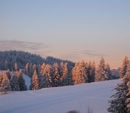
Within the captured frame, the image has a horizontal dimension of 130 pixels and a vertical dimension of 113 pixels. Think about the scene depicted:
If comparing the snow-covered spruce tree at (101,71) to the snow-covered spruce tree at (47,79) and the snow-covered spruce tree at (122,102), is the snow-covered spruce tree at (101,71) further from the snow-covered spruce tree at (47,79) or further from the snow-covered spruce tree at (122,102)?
the snow-covered spruce tree at (122,102)

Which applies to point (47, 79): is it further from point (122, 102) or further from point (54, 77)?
point (122, 102)


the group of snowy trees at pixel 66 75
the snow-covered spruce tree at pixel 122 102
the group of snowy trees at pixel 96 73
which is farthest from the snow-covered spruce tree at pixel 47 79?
the snow-covered spruce tree at pixel 122 102

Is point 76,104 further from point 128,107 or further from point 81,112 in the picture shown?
point 128,107

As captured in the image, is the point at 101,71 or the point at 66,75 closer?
the point at 101,71

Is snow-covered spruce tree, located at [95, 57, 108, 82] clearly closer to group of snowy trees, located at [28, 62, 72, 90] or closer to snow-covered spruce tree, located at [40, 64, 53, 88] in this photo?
group of snowy trees, located at [28, 62, 72, 90]

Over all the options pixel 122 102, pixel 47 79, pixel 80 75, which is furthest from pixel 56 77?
pixel 122 102

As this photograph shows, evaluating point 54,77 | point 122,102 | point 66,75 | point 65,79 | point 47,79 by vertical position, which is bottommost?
point 65,79

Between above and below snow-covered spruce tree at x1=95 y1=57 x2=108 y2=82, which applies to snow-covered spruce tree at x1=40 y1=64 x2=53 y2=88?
below

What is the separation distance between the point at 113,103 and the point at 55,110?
24.2 feet

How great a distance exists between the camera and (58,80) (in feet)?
175

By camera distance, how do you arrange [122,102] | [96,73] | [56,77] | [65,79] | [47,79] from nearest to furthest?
1. [122,102]
2. [96,73]
3. [47,79]
4. [56,77]
5. [65,79]

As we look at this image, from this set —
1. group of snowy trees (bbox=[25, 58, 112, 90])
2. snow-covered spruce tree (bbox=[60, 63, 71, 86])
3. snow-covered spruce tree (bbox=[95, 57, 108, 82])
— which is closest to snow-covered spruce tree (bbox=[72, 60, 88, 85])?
group of snowy trees (bbox=[25, 58, 112, 90])

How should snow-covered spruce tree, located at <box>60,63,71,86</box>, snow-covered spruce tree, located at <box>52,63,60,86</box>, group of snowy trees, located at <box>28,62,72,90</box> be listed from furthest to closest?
snow-covered spruce tree, located at <box>60,63,71,86</box>, snow-covered spruce tree, located at <box>52,63,60,86</box>, group of snowy trees, located at <box>28,62,72,90</box>

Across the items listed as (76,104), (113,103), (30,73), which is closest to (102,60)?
(76,104)
